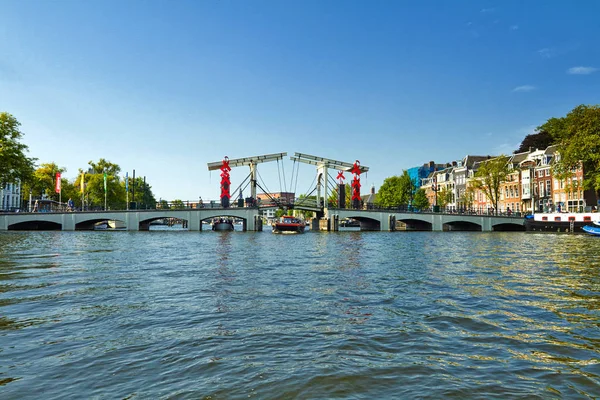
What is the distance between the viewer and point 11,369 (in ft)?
19.4

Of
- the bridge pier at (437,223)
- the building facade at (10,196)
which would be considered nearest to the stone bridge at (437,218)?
the bridge pier at (437,223)

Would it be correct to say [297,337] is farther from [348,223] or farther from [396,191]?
[348,223]

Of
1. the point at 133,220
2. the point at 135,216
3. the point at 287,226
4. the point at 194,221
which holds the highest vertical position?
the point at 135,216

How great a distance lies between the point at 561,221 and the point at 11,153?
67.5 metres

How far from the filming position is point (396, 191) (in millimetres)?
94938

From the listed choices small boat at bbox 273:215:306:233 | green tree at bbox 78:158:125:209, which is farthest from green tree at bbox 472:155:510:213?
green tree at bbox 78:158:125:209

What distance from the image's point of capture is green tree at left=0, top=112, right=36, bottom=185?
53.9 metres

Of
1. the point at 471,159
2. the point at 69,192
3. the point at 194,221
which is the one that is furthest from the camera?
the point at 471,159

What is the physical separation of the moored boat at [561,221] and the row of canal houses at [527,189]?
99.8 inches

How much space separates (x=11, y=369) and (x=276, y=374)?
3447 mm

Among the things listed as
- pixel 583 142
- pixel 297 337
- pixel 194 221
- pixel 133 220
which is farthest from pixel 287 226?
pixel 297 337

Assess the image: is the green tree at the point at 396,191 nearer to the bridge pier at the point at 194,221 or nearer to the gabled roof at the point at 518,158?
the gabled roof at the point at 518,158

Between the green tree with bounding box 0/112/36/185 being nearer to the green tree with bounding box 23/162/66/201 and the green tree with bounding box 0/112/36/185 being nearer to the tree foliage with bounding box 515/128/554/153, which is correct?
the green tree with bounding box 23/162/66/201

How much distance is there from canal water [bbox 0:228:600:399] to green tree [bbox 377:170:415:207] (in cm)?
7942
